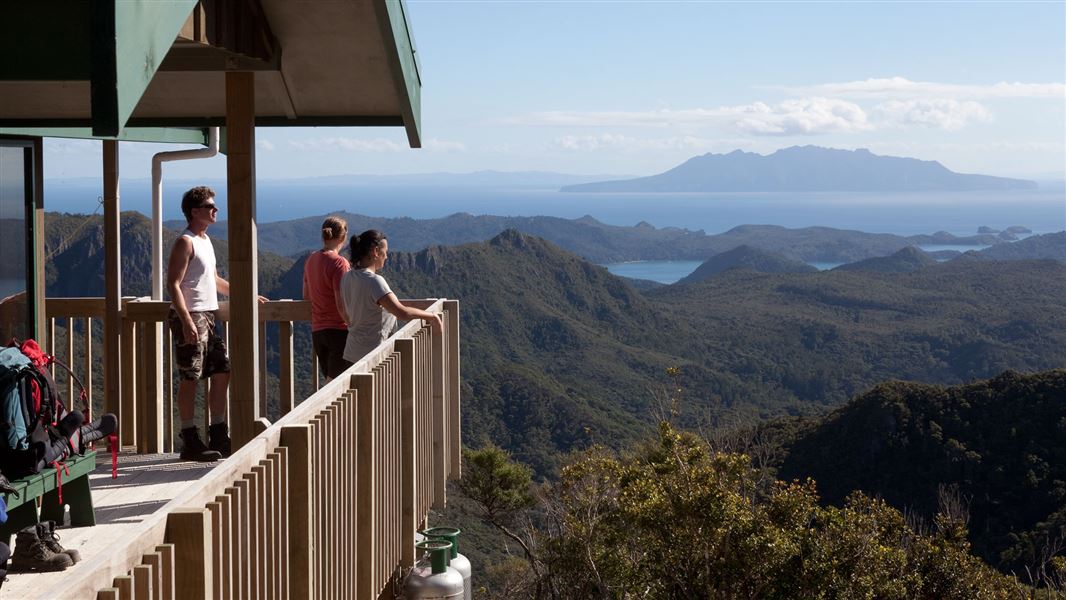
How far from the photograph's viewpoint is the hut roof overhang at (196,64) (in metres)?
2.63

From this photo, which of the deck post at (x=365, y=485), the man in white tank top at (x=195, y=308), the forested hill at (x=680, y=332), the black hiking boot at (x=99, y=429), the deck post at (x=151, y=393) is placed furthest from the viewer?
the forested hill at (x=680, y=332)

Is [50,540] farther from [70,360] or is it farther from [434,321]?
[70,360]

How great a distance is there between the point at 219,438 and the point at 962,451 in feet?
117

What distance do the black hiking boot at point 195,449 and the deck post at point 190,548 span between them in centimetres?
398

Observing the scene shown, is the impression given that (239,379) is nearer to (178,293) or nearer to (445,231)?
(178,293)

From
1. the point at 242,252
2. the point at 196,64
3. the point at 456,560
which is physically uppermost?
the point at 196,64

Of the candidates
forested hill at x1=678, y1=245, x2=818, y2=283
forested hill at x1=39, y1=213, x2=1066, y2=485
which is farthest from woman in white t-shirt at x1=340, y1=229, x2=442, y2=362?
forested hill at x1=678, y1=245, x2=818, y2=283

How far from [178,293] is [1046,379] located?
41.7 m

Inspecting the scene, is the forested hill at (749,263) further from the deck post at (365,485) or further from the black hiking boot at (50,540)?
the black hiking boot at (50,540)

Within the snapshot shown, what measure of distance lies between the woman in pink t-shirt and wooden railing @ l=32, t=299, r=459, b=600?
526mm

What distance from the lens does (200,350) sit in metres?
5.92

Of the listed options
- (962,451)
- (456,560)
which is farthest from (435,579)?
(962,451)

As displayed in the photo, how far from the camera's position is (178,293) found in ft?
18.8

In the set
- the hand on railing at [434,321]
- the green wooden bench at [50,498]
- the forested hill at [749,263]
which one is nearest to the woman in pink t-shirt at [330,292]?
the hand on railing at [434,321]
